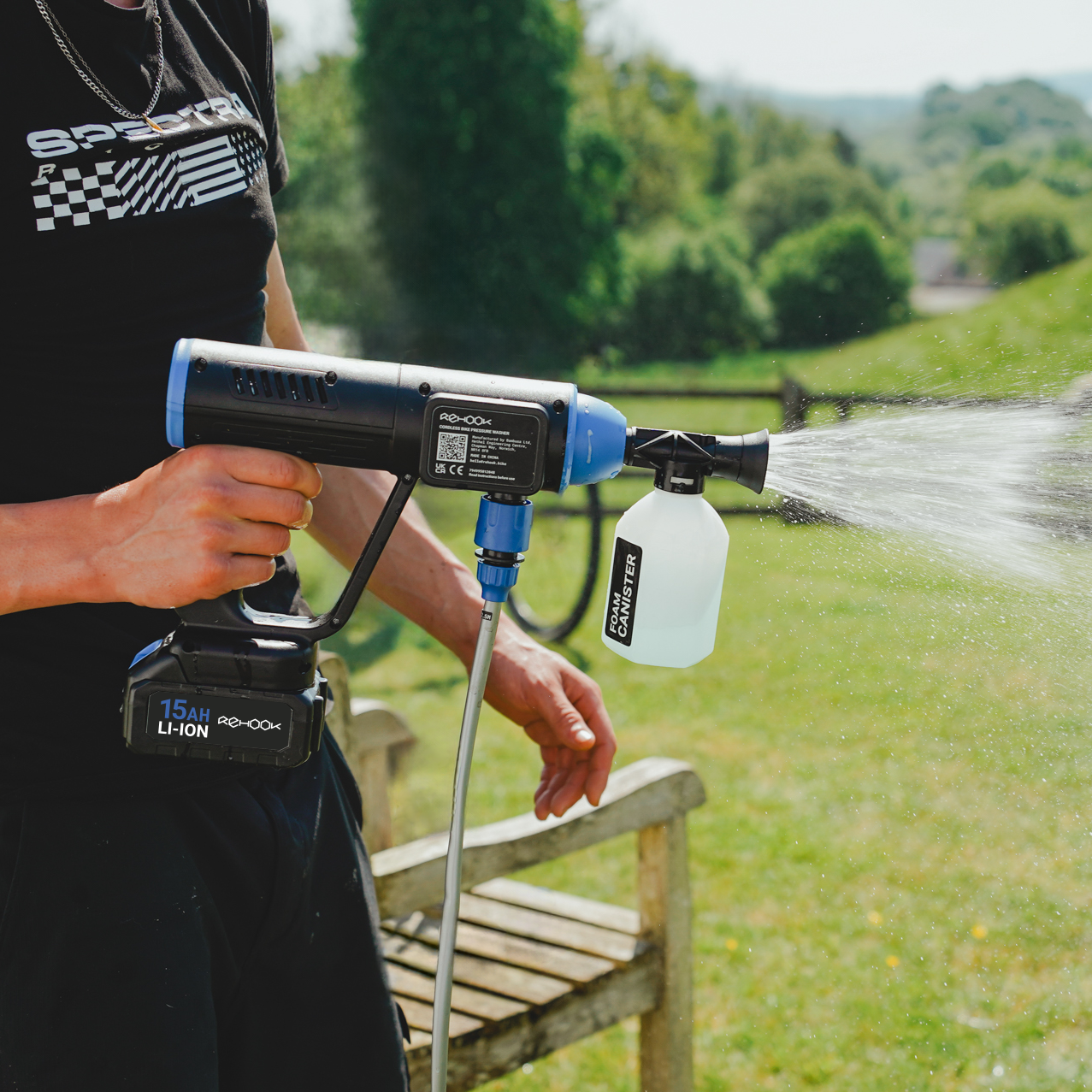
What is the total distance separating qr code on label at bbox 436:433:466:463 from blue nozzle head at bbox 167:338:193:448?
0.26 m

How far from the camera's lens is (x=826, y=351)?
30.8 m

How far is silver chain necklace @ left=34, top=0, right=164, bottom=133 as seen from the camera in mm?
1054

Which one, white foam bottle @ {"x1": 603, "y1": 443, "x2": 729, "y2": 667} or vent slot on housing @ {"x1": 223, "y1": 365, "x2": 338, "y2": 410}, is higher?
vent slot on housing @ {"x1": 223, "y1": 365, "x2": 338, "y2": 410}

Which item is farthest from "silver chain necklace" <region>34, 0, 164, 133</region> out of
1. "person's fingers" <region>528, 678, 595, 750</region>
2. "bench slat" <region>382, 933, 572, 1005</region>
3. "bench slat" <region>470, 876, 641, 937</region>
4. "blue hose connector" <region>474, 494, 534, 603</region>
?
"bench slat" <region>470, 876, 641, 937</region>

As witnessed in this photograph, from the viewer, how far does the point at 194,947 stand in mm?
1129

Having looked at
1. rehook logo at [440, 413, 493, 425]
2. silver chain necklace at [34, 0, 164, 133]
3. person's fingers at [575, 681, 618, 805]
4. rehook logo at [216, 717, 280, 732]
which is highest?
silver chain necklace at [34, 0, 164, 133]

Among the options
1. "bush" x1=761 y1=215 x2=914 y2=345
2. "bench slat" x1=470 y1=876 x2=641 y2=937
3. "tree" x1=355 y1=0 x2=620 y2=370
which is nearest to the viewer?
"bench slat" x1=470 y1=876 x2=641 y2=937

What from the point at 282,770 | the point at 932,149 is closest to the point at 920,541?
the point at 282,770

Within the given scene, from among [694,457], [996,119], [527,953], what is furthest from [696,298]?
[996,119]

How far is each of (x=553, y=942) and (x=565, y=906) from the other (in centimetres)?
17

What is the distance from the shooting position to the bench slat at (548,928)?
2301mm

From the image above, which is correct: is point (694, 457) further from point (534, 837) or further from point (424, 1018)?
point (424, 1018)

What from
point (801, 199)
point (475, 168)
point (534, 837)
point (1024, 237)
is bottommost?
point (534, 837)

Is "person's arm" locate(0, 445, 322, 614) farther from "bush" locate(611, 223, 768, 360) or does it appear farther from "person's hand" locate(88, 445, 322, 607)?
"bush" locate(611, 223, 768, 360)
